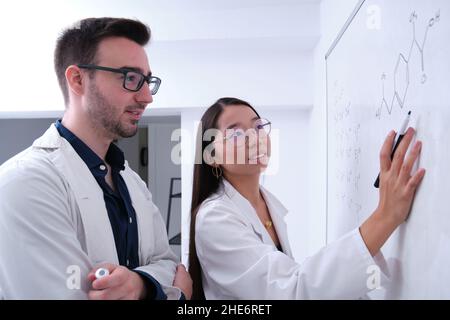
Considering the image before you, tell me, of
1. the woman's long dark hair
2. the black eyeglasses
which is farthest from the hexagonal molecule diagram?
the black eyeglasses

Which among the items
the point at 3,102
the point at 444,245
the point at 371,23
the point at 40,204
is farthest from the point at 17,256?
the point at 3,102

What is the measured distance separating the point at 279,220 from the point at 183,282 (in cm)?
35

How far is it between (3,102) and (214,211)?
1.94m

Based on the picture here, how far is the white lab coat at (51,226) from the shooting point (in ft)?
1.91

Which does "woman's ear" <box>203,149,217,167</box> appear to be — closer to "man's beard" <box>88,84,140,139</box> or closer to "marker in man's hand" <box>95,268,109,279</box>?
"man's beard" <box>88,84,140,139</box>

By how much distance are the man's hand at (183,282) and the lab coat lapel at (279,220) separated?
0.29 m

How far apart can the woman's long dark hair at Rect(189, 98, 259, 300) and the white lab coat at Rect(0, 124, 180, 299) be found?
0.16 meters

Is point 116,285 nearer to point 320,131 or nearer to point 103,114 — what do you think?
point 103,114

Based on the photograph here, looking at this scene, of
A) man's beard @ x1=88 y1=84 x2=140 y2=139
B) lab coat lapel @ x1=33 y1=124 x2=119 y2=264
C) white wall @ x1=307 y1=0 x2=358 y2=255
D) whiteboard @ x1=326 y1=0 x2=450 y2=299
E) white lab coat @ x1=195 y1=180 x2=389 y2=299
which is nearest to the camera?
whiteboard @ x1=326 y1=0 x2=450 y2=299

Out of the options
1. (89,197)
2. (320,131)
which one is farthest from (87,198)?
(320,131)

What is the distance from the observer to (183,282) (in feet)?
2.67

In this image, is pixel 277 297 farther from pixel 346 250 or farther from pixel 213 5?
pixel 213 5

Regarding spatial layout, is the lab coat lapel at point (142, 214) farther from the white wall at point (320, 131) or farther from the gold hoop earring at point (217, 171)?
the white wall at point (320, 131)

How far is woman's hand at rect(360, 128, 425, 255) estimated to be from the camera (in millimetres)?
563
